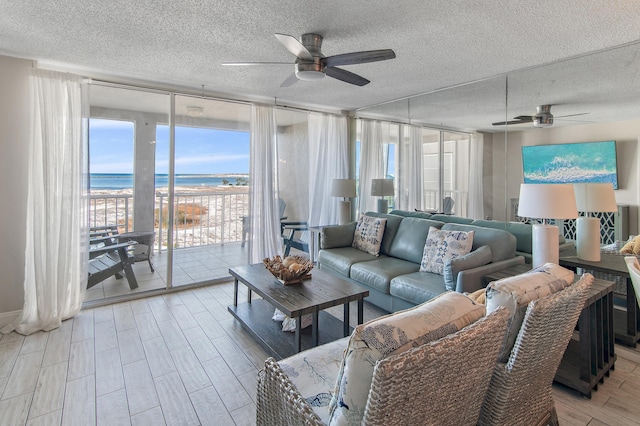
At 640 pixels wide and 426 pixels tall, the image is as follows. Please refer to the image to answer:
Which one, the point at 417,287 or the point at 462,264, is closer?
the point at 462,264

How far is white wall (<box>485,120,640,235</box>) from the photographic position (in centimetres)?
282

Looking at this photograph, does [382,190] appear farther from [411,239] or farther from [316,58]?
[316,58]

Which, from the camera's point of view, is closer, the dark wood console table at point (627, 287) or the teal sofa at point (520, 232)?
the dark wood console table at point (627, 287)

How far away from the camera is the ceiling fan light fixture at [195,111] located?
4.07 m

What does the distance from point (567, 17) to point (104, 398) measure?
12.6ft

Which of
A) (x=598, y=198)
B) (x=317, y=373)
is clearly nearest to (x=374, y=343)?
(x=317, y=373)

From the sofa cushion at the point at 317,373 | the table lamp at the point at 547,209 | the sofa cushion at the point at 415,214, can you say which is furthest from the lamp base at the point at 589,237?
the sofa cushion at the point at 317,373

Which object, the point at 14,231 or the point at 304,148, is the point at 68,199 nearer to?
the point at 14,231

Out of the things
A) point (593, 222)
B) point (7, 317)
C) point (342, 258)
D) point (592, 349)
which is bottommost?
point (7, 317)

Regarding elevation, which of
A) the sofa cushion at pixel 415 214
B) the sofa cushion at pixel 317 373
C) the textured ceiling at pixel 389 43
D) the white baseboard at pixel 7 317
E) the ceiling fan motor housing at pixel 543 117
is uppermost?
the textured ceiling at pixel 389 43

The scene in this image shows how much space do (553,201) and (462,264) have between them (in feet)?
2.56

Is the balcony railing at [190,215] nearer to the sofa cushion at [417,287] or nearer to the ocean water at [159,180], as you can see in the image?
the ocean water at [159,180]

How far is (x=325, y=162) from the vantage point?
526 centimetres

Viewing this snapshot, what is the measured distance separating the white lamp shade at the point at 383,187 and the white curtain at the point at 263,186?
4.99 ft
